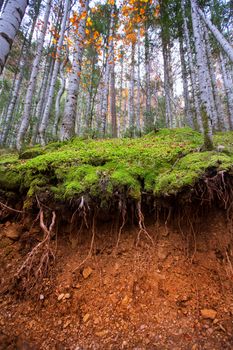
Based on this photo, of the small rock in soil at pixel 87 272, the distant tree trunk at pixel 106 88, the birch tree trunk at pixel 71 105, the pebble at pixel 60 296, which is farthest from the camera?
the distant tree trunk at pixel 106 88

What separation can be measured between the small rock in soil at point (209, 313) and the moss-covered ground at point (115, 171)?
4.75 ft

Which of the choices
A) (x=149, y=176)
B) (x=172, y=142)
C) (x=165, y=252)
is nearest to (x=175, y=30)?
(x=172, y=142)

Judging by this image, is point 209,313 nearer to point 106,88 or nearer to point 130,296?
point 130,296

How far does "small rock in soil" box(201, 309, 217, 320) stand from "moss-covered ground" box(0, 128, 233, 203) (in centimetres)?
145

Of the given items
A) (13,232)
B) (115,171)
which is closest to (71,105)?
(115,171)

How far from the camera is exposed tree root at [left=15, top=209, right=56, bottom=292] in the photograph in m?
2.58

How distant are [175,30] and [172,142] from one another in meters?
10.7

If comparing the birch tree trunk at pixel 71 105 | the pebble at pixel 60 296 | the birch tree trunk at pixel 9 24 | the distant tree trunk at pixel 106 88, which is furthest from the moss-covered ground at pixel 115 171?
the distant tree trunk at pixel 106 88

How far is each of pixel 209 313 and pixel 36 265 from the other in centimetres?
231

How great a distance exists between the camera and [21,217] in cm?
323

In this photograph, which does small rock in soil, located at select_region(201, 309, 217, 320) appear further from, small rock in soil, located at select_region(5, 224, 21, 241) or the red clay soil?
small rock in soil, located at select_region(5, 224, 21, 241)

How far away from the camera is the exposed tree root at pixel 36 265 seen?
2.58 meters

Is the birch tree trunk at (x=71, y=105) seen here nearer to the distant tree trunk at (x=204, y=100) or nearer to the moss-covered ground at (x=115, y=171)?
the moss-covered ground at (x=115, y=171)

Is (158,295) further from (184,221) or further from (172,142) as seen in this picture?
(172,142)
